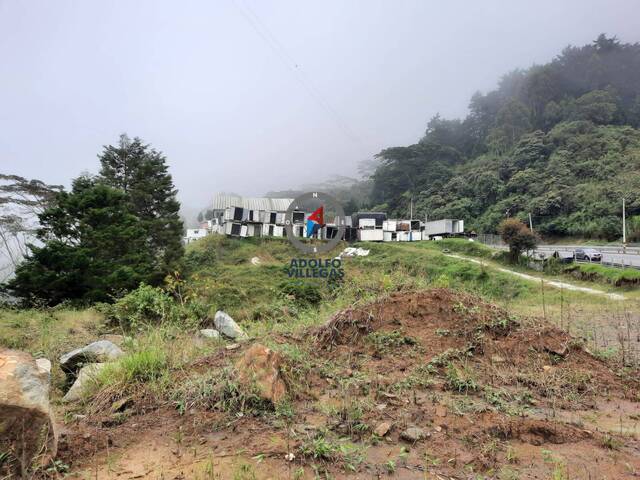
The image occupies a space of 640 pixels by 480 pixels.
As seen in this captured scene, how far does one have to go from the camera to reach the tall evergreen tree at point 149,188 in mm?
23359

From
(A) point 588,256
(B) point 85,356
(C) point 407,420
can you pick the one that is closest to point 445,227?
(A) point 588,256

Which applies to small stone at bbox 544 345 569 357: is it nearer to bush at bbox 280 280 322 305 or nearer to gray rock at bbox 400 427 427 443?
gray rock at bbox 400 427 427 443

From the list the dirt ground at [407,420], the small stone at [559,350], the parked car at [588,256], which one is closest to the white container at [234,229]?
the parked car at [588,256]

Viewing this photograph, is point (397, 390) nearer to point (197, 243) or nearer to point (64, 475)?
point (64, 475)

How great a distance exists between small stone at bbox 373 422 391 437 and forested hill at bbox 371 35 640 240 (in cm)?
3984

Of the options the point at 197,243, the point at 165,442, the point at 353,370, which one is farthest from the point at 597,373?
the point at 197,243

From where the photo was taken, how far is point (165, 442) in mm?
2432

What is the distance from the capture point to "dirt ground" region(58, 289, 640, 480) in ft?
7.30

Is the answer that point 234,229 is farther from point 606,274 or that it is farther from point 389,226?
point 606,274

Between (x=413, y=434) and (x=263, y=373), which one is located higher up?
(x=263, y=373)

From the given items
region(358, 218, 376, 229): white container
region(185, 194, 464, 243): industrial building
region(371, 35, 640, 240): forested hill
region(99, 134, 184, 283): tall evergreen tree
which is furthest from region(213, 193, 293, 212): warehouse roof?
region(371, 35, 640, 240): forested hill

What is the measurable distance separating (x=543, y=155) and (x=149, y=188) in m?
47.5

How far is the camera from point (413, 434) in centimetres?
257

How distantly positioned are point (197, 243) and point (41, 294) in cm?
1998
